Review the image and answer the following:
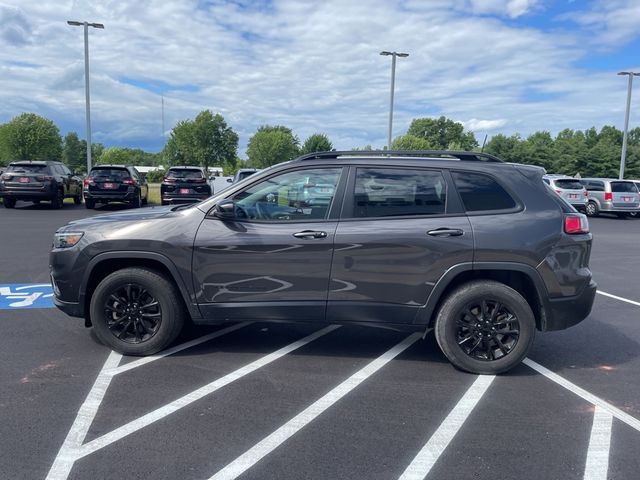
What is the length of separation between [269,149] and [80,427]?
8476cm

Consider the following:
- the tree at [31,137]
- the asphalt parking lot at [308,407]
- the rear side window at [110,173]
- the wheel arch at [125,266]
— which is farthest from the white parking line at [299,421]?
the tree at [31,137]

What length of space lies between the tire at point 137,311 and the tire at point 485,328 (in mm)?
2283

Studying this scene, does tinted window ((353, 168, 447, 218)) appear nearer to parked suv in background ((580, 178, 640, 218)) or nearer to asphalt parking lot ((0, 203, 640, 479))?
asphalt parking lot ((0, 203, 640, 479))

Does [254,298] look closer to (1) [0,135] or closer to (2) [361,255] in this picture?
(2) [361,255]

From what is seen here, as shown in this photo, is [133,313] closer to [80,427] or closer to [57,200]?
[80,427]

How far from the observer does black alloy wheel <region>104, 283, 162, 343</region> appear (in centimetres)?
480

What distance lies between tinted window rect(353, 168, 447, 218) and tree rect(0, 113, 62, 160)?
69.1 meters

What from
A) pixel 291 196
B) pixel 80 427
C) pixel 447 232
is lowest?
pixel 80 427

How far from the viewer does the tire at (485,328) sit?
448cm

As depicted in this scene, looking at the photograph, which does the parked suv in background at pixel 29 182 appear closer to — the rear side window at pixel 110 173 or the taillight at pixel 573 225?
the rear side window at pixel 110 173

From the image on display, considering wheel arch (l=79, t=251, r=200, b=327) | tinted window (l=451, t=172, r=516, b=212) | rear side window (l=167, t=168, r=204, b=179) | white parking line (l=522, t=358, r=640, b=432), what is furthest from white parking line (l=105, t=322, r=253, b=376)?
rear side window (l=167, t=168, r=204, b=179)

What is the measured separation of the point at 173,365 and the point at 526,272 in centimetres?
302

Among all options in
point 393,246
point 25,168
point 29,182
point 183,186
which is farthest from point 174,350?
point 25,168

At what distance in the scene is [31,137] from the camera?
2544 inches
